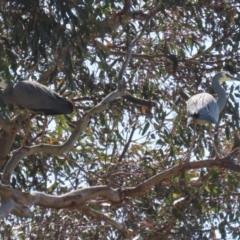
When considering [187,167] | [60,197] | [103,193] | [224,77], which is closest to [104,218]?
[103,193]

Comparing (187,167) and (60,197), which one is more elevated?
(187,167)

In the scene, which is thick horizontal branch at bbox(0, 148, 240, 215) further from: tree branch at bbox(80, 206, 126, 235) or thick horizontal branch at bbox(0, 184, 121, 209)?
tree branch at bbox(80, 206, 126, 235)

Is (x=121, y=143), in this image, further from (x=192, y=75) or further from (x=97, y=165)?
(x=192, y=75)

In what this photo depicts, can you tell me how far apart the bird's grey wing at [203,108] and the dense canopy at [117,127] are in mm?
291

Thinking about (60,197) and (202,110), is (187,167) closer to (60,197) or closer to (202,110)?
(202,110)

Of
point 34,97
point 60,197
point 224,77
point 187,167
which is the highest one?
point 224,77

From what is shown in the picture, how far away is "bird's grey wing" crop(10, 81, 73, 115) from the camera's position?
7324mm

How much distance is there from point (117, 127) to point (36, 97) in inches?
32.9

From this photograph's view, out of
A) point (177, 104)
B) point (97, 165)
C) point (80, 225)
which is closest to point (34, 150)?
point (80, 225)

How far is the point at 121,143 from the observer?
7.57m

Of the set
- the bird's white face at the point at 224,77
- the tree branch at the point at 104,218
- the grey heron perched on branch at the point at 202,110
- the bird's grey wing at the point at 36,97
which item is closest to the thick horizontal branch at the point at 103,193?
the tree branch at the point at 104,218

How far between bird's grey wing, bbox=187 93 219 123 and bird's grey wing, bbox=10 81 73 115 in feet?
3.98

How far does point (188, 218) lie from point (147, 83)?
1.58 meters

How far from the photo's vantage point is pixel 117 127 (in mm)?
7633
